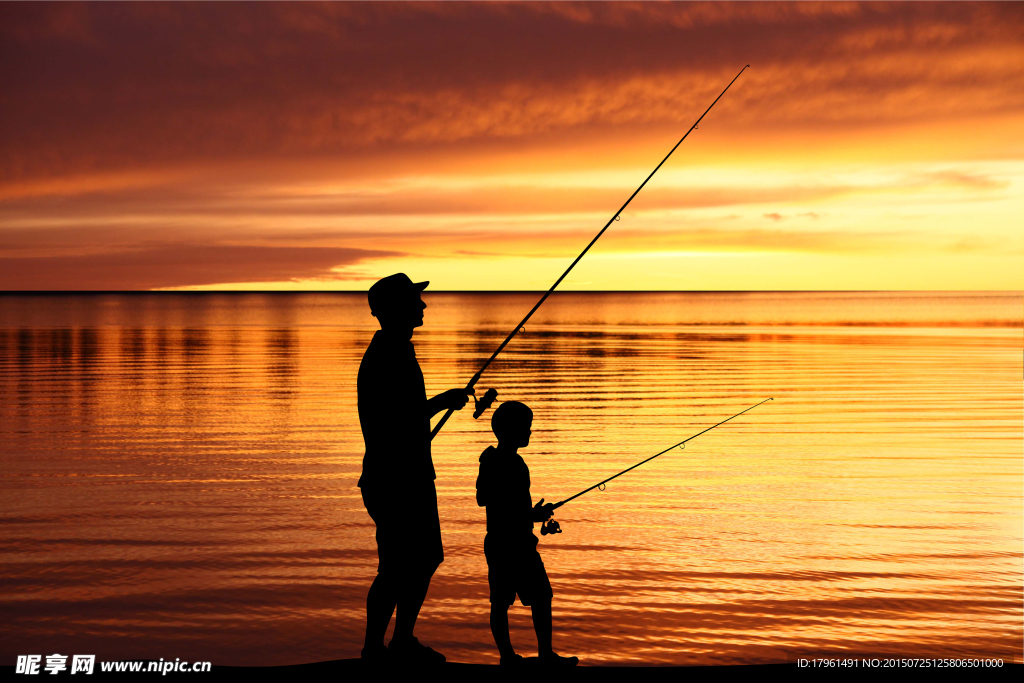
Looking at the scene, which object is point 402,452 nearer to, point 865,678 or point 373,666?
point 373,666

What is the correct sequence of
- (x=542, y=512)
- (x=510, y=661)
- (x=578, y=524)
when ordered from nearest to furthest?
(x=510, y=661), (x=542, y=512), (x=578, y=524)

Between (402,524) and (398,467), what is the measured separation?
0.27 metres

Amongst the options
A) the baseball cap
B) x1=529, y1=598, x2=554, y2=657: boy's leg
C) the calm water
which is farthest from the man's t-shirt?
the calm water

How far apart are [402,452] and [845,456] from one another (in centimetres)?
998

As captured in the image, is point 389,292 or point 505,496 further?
point 505,496

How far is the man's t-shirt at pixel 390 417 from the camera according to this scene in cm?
410

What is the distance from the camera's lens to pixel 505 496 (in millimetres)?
4457

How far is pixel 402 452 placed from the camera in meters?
4.13

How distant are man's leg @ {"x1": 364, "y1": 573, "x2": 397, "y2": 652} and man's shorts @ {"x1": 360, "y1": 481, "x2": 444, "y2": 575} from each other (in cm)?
6

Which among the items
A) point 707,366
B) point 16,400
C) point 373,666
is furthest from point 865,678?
point 707,366

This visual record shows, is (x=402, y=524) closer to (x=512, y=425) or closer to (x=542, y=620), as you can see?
(x=512, y=425)

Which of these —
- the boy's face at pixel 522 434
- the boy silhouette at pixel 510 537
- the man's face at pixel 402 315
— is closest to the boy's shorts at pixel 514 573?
the boy silhouette at pixel 510 537

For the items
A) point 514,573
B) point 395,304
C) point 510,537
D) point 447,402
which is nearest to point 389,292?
point 395,304

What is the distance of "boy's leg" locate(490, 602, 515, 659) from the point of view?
171 inches
